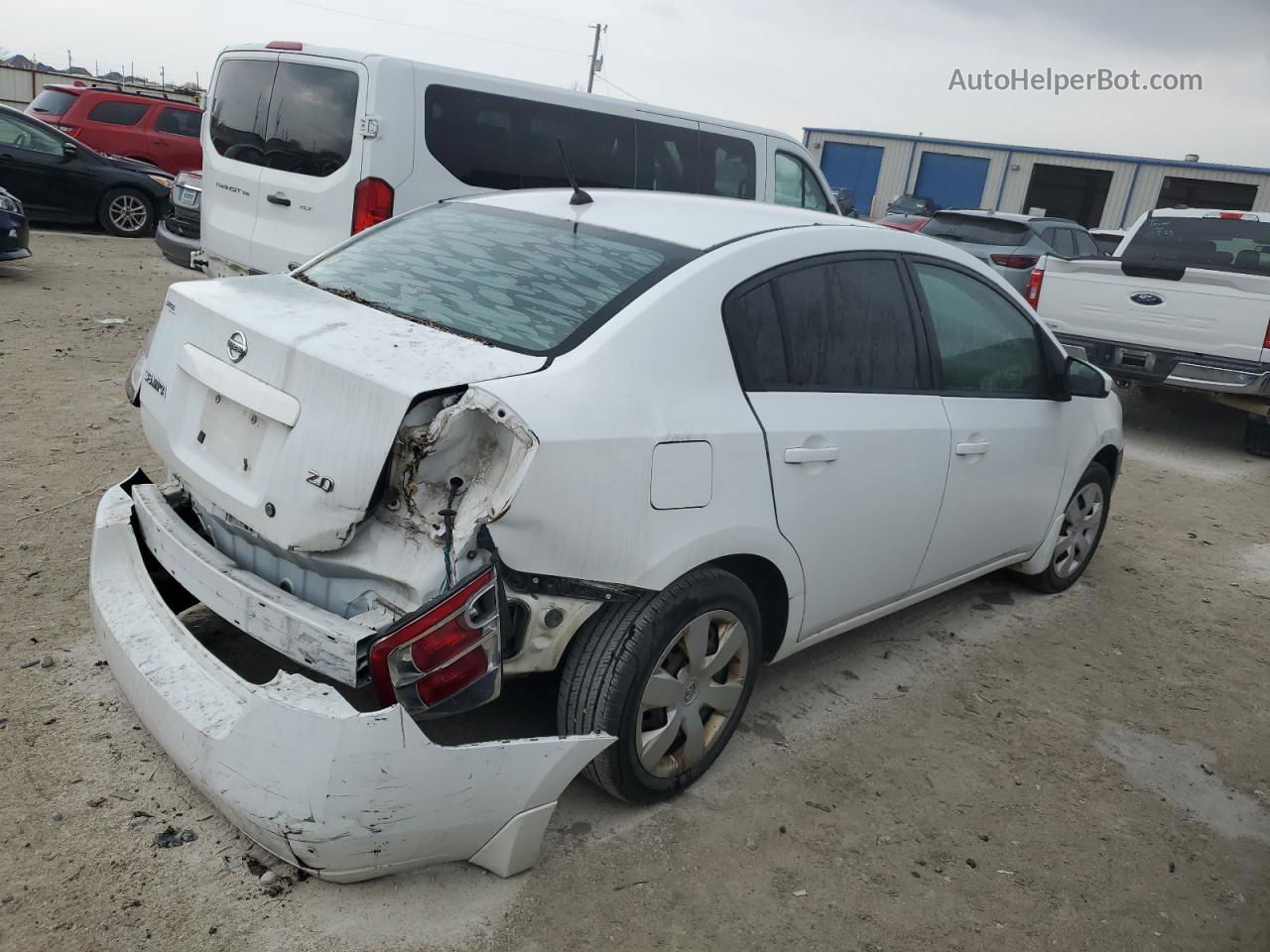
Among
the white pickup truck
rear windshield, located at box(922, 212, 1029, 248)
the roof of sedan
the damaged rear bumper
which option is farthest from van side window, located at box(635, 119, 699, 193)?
the damaged rear bumper

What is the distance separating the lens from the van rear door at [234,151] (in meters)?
6.63

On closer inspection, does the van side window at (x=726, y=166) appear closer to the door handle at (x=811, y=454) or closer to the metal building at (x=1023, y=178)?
the door handle at (x=811, y=454)

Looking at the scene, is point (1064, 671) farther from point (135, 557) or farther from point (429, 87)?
point (429, 87)

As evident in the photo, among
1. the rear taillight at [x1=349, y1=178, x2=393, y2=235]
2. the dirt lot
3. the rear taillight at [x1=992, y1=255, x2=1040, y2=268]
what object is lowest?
the dirt lot

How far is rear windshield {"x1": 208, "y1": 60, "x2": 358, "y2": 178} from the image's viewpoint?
6.11 m

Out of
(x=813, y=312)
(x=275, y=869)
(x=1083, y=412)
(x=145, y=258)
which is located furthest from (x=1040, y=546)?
(x=145, y=258)

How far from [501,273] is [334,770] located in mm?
1545

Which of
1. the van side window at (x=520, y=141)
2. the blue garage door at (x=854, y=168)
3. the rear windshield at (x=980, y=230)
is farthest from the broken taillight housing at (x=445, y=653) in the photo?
the blue garage door at (x=854, y=168)

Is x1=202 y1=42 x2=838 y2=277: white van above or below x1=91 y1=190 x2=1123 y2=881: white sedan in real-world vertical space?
above

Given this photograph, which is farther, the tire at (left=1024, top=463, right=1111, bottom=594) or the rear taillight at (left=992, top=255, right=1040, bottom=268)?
the rear taillight at (left=992, top=255, right=1040, bottom=268)

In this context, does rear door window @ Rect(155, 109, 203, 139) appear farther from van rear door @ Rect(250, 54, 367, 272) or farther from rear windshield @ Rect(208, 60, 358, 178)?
van rear door @ Rect(250, 54, 367, 272)

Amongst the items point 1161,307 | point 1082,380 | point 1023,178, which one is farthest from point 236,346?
point 1023,178

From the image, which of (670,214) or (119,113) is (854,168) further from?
(670,214)

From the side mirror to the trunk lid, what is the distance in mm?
2726
